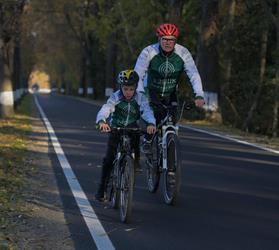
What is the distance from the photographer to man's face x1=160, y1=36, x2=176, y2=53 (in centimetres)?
771

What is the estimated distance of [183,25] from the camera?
33875mm

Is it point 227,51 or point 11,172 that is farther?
point 227,51

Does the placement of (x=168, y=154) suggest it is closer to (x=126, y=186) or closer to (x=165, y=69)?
(x=126, y=186)

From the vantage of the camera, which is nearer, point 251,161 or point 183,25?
point 251,161

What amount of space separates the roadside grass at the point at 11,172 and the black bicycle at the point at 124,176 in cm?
121

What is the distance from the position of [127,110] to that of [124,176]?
81cm

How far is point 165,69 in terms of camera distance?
7.89m

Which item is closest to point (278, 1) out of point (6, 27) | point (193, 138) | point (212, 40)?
point (212, 40)

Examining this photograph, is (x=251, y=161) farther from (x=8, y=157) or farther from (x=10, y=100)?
(x=10, y=100)

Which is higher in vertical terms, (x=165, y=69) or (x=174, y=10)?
(x=174, y=10)

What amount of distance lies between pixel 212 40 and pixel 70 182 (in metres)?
18.3

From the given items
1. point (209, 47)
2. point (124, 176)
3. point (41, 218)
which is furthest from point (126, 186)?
point (209, 47)

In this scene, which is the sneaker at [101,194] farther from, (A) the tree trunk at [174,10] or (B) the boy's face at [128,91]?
(A) the tree trunk at [174,10]

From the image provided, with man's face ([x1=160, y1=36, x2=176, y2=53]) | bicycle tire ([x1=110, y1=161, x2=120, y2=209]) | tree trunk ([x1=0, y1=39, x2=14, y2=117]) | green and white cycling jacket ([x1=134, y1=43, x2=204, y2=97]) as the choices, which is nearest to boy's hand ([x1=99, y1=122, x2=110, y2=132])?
bicycle tire ([x1=110, y1=161, x2=120, y2=209])
